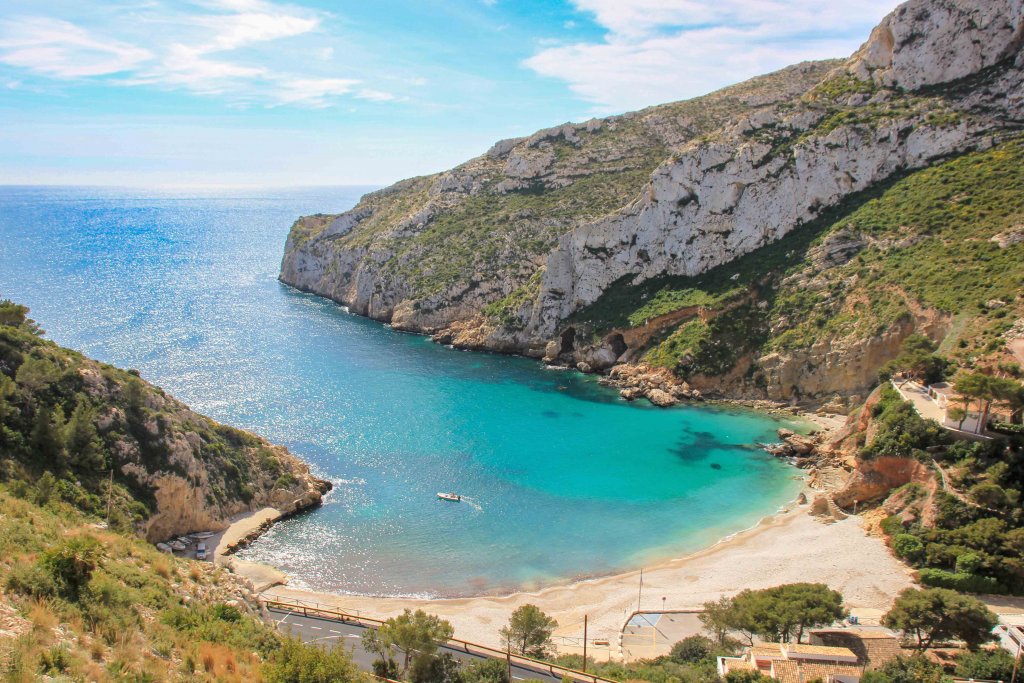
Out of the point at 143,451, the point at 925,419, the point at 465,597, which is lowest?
the point at 465,597

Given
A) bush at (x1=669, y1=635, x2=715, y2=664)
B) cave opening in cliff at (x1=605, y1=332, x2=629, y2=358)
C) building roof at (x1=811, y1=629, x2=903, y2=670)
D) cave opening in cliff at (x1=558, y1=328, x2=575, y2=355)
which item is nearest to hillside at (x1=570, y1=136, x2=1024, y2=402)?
cave opening in cliff at (x1=605, y1=332, x2=629, y2=358)

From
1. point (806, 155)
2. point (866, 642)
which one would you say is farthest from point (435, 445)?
point (806, 155)

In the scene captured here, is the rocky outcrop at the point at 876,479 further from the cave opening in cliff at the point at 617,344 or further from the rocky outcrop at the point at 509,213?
the rocky outcrop at the point at 509,213

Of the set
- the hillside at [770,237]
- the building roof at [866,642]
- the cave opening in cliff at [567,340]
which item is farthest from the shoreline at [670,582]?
the cave opening in cliff at [567,340]

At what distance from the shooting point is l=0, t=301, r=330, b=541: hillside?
2617 cm

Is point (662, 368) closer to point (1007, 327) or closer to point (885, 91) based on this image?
point (1007, 327)

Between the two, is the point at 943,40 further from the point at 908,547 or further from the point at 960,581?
the point at 960,581

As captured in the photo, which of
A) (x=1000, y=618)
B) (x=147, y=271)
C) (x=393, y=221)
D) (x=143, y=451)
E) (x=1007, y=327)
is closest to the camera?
(x=1000, y=618)

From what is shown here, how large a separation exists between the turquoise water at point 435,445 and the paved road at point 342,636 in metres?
4.11

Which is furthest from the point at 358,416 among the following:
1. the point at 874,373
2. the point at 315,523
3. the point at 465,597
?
the point at 874,373

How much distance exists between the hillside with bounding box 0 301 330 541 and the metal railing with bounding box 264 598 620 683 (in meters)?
7.91

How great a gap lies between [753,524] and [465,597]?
16.7 m

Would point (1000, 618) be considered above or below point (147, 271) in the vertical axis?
below

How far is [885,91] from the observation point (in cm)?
6175
